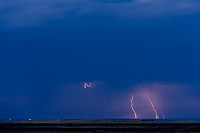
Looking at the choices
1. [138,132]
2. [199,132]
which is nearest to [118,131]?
[138,132]

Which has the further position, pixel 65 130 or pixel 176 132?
pixel 65 130

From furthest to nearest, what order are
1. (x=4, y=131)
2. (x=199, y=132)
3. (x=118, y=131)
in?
(x=4, y=131), (x=118, y=131), (x=199, y=132)

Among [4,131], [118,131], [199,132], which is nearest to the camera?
[199,132]

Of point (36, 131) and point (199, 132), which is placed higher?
point (36, 131)

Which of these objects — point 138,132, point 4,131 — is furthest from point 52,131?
point 138,132

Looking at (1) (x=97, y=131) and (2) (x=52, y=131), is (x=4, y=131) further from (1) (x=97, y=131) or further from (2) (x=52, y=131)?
(1) (x=97, y=131)

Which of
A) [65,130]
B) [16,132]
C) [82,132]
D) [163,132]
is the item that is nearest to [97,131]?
[82,132]

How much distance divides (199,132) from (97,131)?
24.8ft

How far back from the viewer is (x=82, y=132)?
21641 millimetres

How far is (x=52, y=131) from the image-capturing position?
73.2 ft

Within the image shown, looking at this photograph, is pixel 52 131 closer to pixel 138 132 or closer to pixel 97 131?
pixel 97 131

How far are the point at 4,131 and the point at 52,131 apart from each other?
4.05m

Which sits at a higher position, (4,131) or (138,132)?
(4,131)

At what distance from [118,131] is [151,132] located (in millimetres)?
2519
